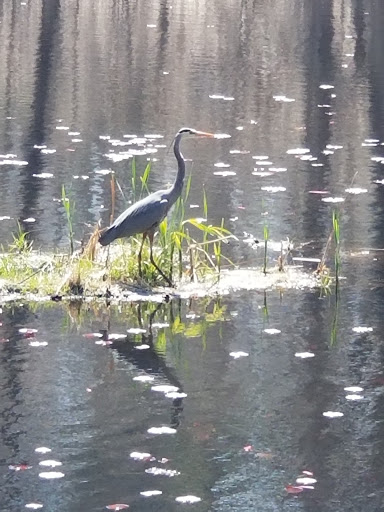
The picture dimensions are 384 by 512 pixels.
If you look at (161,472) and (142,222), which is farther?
(142,222)

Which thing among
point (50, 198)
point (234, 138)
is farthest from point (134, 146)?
point (50, 198)

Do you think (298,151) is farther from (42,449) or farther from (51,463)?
(51,463)

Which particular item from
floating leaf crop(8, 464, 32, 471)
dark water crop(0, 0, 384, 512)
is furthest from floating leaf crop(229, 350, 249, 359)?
floating leaf crop(8, 464, 32, 471)

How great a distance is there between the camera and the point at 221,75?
23234 mm

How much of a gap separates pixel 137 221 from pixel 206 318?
3.71 feet

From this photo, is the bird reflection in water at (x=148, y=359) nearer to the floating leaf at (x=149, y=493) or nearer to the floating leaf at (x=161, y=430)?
the floating leaf at (x=161, y=430)

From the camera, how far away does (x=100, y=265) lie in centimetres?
1025

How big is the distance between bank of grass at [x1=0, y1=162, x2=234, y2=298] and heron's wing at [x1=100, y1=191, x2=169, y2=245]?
0.18 m

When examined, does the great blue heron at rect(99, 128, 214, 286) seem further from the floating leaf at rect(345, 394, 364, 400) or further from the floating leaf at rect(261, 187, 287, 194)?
the floating leaf at rect(261, 187, 287, 194)

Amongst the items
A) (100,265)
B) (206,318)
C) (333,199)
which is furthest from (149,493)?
(333,199)

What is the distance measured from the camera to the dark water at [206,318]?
22.1 feet

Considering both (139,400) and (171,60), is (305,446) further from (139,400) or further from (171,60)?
(171,60)

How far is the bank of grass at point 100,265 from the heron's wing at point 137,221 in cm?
18

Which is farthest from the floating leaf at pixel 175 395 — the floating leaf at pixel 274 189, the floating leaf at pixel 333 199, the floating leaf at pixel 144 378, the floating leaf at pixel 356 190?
the floating leaf at pixel 356 190
